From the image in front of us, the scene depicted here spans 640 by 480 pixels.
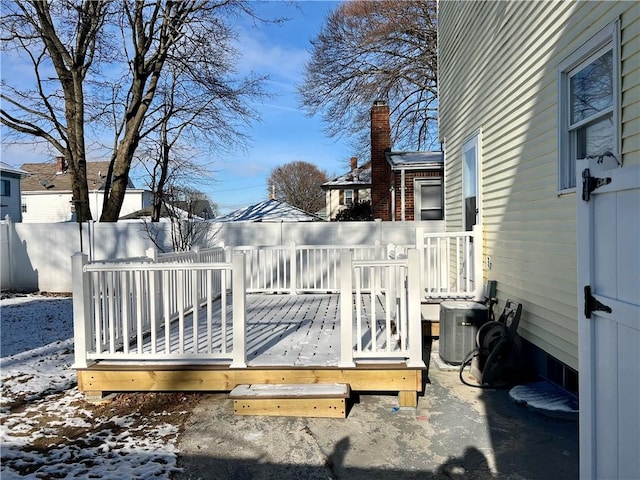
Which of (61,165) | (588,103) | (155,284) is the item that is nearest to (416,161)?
(588,103)

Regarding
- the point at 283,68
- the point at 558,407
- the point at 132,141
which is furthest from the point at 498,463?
the point at 283,68

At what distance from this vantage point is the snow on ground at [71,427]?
9.02 feet

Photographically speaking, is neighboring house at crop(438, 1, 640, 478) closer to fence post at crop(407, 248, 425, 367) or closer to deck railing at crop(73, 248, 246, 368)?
fence post at crop(407, 248, 425, 367)

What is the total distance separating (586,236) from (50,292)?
11110 mm

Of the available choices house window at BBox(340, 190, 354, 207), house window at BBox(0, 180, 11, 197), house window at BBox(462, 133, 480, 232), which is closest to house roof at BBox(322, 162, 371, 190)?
house window at BBox(340, 190, 354, 207)

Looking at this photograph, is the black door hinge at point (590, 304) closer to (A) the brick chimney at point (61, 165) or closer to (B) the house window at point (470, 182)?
(B) the house window at point (470, 182)

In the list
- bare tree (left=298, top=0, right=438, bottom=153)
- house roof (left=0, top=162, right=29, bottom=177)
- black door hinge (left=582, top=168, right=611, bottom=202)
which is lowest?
black door hinge (left=582, top=168, right=611, bottom=202)

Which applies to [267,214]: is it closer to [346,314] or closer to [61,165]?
[346,314]

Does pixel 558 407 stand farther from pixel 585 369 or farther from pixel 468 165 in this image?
pixel 468 165

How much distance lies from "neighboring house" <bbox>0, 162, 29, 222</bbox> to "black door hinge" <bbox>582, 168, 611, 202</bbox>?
1030 inches

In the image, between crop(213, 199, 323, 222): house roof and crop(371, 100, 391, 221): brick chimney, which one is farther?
crop(213, 199, 323, 222): house roof

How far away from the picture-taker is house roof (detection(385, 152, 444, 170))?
10.8 meters

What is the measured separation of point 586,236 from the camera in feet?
6.47

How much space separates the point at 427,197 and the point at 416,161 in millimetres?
937
